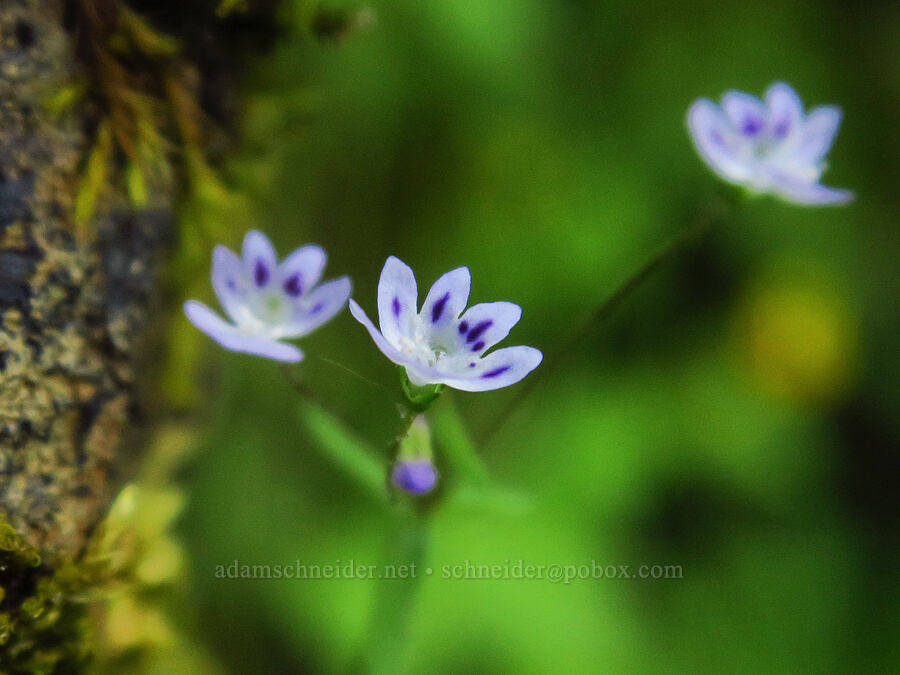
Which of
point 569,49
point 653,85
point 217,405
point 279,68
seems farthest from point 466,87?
point 217,405

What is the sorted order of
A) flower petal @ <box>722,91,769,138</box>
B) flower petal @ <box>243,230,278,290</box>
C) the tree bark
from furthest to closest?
flower petal @ <box>722,91,769,138</box> → flower petal @ <box>243,230,278,290</box> → the tree bark

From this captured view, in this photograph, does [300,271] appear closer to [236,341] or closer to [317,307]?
[317,307]

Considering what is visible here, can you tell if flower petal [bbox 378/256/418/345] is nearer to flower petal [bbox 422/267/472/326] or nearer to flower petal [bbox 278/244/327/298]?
flower petal [bbox 422/267/472/326]

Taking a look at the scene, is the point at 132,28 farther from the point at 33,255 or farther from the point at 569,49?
the point at 569,49

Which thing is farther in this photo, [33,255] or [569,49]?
[569,49]

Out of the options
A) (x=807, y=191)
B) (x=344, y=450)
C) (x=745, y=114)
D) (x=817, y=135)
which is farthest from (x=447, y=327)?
(x=817, y=135)

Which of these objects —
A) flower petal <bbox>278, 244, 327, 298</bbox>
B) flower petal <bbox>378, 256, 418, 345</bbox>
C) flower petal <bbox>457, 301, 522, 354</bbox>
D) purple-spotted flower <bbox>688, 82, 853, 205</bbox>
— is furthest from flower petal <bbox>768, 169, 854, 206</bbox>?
flower petal <bbox>278, 244, 327, 298</bbox>

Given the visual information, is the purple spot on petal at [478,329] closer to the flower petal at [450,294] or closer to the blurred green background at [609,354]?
the flower petal at [450,294]
